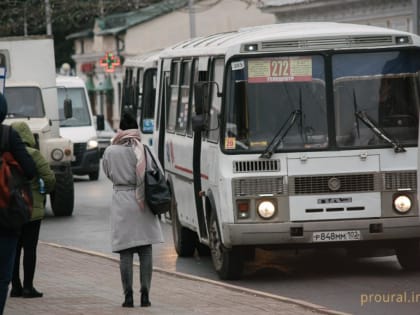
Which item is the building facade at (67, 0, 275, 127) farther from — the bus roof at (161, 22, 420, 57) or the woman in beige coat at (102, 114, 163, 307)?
the woman in beige coat at (102, 114, 163, 307)

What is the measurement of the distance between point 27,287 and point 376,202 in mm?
3810

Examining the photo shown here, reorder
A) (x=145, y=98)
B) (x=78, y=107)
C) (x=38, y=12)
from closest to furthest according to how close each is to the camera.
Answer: (x=38, y=12) → (x=145, y=98) → (x=78, y=107)

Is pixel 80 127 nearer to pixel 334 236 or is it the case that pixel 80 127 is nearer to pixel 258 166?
pixel 258 166

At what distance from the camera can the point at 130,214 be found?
12812 mm

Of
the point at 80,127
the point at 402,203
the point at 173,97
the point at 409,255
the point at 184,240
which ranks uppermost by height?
the point at 173,97

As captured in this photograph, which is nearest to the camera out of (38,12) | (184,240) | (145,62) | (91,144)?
(184,240)

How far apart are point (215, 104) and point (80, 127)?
67.6 ft

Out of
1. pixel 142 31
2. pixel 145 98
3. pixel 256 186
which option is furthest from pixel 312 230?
pixel 142 31

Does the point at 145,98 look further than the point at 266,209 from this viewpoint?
Yes

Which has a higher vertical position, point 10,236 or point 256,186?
point 10,236

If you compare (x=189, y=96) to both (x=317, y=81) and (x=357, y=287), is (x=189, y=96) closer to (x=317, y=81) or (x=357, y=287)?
(x=317, y=81)

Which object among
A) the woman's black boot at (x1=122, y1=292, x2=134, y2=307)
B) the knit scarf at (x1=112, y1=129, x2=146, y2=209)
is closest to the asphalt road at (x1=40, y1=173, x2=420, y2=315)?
the woman's black boot at (x1=122, y1=292, x2=134, y2=307)

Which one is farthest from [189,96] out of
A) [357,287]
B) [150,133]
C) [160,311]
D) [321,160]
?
[150,133]

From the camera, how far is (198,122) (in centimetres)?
1598
